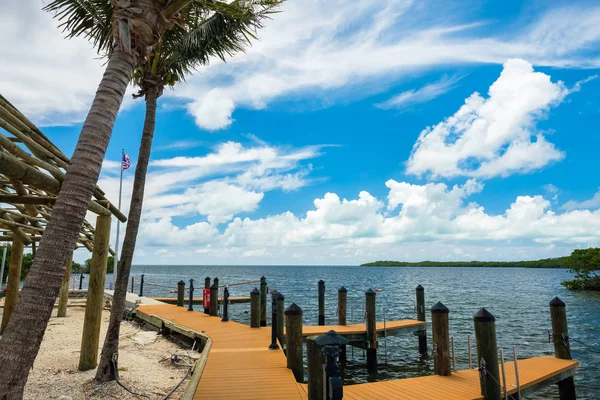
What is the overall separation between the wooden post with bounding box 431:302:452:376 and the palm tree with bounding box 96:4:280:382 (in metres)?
6.86

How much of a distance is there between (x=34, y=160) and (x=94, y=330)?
4345 millimetres

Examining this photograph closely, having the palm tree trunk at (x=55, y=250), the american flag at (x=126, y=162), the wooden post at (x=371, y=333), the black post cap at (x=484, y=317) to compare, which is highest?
the american flag at (x=126, y=162)

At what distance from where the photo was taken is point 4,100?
6918 millimetres

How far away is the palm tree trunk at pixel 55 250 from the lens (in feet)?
11.6

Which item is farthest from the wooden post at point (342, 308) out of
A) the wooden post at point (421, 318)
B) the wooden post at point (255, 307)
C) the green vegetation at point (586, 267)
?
the green vegetation at point (586, 267)

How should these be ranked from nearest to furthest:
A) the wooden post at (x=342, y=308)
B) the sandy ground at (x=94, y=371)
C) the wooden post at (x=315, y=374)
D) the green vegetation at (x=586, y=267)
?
the wooden post at (x=315, y=374), the sandy ground at (x=94, y=371), the wooden post at (x=342, y=308), the green vegetation at (x=586, y=267)

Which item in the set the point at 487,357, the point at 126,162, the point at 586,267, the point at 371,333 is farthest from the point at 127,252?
the point at 586,267

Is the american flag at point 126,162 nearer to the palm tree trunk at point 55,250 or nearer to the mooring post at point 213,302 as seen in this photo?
the mooring post at point 213,302

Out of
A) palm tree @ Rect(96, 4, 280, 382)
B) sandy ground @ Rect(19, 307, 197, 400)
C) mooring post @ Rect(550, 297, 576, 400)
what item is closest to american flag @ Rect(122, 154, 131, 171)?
sandy ground @ Rect(19, 307, 197, 400)

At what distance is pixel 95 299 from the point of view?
7.84m

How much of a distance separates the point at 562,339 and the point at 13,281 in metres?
15.5

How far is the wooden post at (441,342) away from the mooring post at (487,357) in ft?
3.19

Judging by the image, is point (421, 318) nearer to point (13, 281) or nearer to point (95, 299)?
point (95, 299)

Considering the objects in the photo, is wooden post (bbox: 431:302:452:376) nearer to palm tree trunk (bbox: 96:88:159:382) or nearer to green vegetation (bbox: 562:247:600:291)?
palm tree trunk (bbox: 96:88:159:382)
